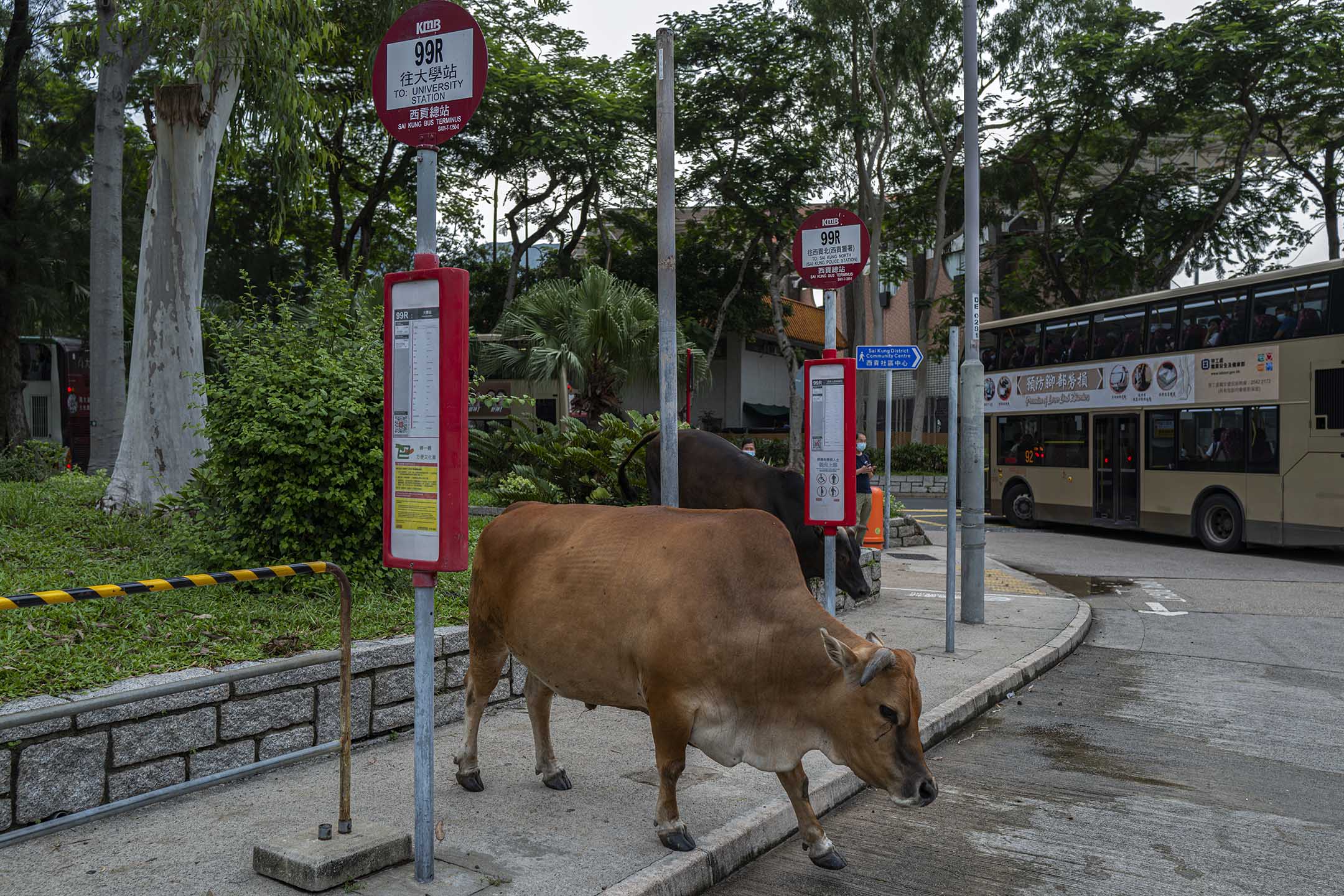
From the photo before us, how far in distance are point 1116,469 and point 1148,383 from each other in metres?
1.69

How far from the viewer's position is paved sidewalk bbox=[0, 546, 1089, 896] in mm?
3934

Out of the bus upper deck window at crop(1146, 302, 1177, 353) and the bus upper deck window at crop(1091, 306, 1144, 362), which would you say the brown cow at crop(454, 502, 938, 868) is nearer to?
the bus upper deck window at crop(1146, 302, 1177, 353)

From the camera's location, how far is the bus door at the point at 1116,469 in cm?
1894

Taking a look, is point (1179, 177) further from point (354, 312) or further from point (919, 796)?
point (919, 796)

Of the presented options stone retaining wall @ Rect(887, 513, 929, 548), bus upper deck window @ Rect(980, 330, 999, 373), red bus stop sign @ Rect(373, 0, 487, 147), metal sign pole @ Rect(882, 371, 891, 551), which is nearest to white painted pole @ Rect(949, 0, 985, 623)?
metal sign pole @ Rect(882, 371, 891, 551)

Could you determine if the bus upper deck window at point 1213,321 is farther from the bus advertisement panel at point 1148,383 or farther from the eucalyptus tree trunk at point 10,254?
the eucalyptus tree trunk at point 10,254

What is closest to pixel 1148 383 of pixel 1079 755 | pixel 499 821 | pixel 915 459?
pixel 1079 755

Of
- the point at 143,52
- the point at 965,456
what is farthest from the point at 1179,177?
the point at 143,52

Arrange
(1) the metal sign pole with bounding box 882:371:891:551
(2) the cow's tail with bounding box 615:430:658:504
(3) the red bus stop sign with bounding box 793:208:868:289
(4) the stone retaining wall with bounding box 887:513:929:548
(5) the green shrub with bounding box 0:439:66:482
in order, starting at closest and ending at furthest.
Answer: (3) the red bus stop sign with bounding box 793:208:868:289
(2) the cow's tail with bounding box 615:430:658:504
(1) the metal sign pole with bounding box 882:371:891:551
(5) the green shrub with bounding box 0:439:66:482
(4) the stone retaining wall with bounding box 887:513:929:548

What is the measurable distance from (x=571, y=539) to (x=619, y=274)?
101 ft

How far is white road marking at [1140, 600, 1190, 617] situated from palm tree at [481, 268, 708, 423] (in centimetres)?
967

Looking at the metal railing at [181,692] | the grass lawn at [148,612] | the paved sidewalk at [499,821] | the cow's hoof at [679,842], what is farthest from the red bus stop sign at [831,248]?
the metal railing at [181,692]

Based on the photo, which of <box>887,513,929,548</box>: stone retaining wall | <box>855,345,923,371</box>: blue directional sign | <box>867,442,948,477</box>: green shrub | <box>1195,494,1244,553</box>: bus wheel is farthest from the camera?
<box>867,442,948,477</box>: green shrub

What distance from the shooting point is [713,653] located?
431 centimetres
